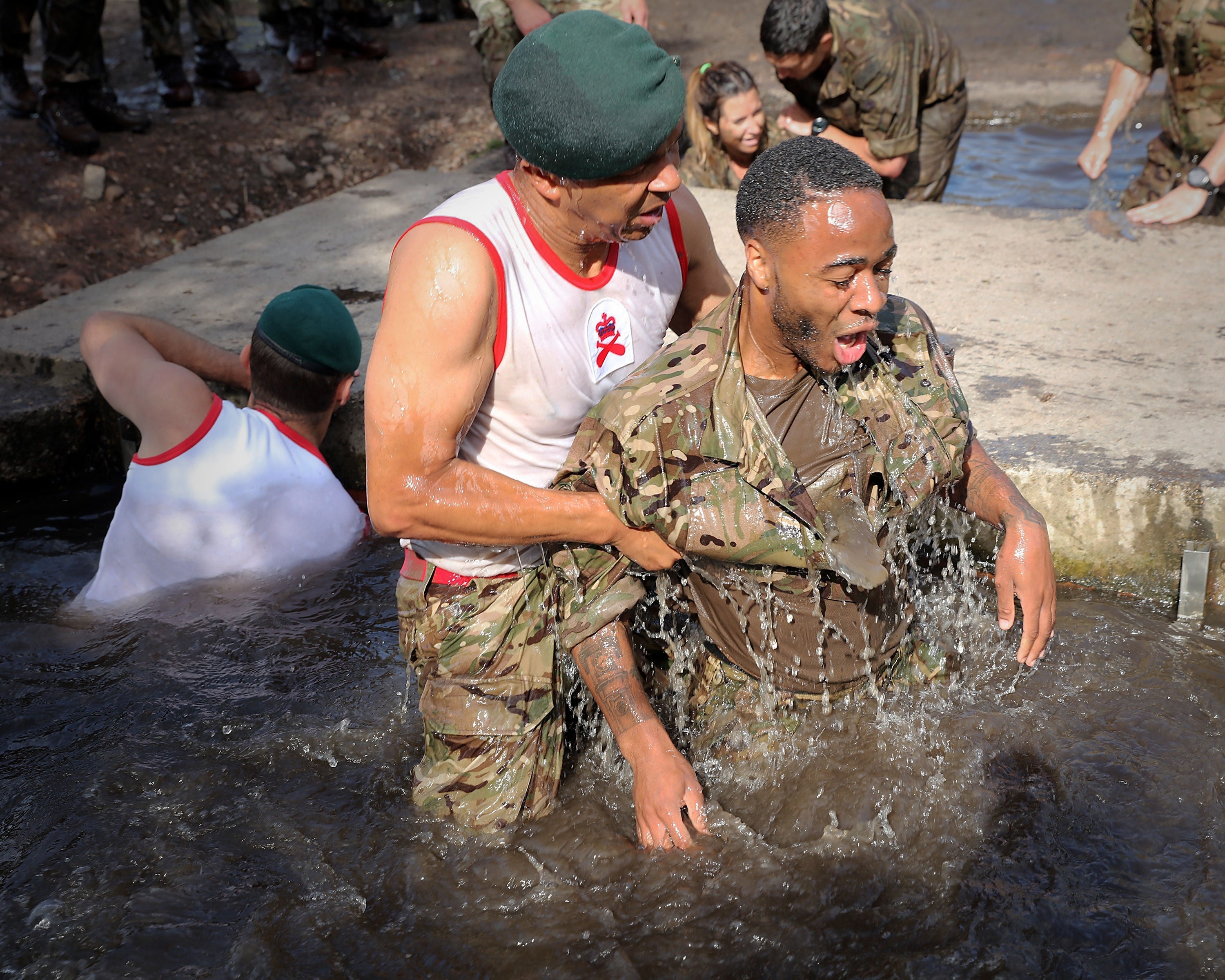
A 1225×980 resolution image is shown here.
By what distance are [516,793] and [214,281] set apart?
339cm

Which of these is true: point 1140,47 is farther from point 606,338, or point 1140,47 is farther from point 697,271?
point 606,338

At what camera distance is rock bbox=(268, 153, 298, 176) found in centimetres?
706

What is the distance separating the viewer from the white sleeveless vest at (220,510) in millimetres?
3254

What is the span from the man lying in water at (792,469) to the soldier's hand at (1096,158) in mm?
3548

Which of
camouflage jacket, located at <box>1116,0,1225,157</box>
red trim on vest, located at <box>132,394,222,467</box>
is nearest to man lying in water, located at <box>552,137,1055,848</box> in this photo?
red trim on vest, located at <box>132,394,222,467</box>

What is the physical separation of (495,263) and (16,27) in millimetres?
6137

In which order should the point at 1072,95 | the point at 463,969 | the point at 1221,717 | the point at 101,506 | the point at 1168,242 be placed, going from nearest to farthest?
1. the point at 463,969
2. the point at 1221,717
3. the point at 101,506
4. the point at 1168,242
5. the point at 1072,95

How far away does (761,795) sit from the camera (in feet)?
8.40

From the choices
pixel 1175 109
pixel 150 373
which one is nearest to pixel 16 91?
pixel 150 373

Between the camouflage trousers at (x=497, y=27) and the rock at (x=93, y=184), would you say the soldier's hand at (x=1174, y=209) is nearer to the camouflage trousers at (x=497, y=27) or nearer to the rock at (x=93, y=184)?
the camouflage trousers at (x=497, y=27)

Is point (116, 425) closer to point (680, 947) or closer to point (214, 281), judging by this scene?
point (214, 281)

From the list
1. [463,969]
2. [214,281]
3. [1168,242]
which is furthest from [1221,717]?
[214,281]

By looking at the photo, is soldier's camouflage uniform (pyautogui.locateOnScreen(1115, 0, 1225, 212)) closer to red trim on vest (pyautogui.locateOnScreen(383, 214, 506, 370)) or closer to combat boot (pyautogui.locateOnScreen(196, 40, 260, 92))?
red trim on vest (pyautogui.locateOnScreen(383, 214, 506, 370))

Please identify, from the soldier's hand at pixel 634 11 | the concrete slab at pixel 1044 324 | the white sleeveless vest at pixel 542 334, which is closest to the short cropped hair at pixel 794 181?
the white sleeveless vest at pixel 542 334
